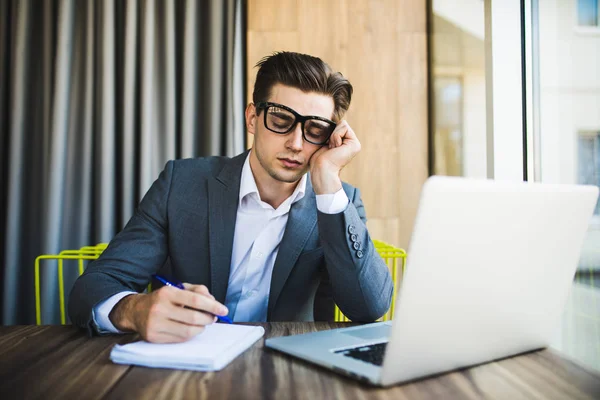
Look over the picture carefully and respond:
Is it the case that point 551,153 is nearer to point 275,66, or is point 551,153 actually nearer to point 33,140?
point 275,66

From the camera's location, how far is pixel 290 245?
140cm

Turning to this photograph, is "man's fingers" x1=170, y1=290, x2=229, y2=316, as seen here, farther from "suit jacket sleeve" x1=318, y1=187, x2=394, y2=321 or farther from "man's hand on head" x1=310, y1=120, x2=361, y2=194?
"man's hand on head" x1=310, y1=120, x2=361, y2=194

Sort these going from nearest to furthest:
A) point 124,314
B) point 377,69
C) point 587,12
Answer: point 124,314 → point 587,12 → point 377,69

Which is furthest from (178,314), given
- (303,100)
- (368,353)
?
(303,100)

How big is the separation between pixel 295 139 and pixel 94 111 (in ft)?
5.25

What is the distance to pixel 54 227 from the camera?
2459 millimetres

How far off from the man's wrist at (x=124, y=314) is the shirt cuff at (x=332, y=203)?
507mm

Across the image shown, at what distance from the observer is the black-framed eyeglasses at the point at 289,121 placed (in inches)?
54.8

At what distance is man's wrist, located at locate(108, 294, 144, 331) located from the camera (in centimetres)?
93

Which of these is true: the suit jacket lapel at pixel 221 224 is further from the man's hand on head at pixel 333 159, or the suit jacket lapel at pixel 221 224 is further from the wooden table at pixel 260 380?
the wooden table at pixel 260 380

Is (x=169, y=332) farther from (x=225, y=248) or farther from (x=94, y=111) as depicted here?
(x=94, y=111)

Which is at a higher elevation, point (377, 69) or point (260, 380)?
point (377, 69)

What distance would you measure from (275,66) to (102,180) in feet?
4.38

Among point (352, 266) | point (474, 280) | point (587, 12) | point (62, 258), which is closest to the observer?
point (474, 280)
